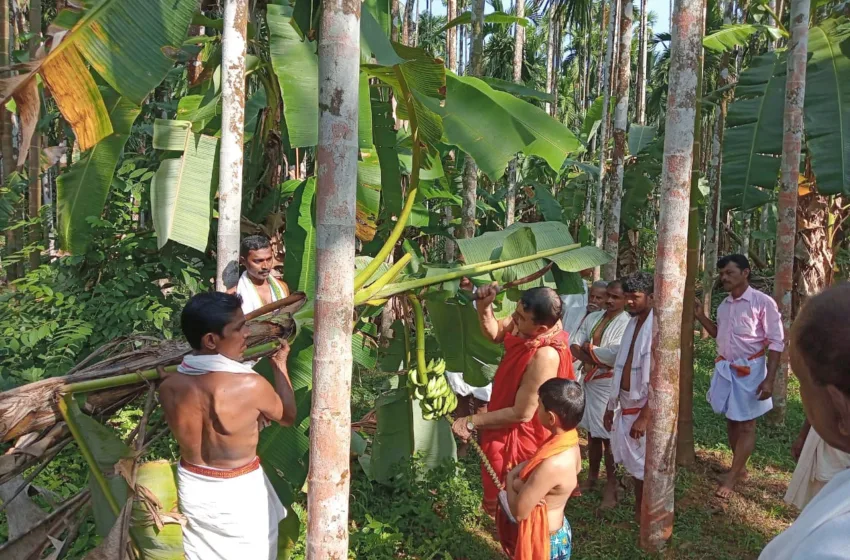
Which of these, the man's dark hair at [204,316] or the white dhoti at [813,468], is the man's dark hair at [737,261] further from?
the man's dark hair at [204,316]

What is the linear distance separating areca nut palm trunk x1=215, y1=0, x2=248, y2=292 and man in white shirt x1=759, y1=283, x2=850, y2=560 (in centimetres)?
297

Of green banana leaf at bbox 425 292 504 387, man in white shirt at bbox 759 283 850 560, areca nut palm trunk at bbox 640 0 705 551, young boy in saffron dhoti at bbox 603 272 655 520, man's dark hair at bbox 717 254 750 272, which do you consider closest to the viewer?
man in white shirt at bbox 759 283 850 560

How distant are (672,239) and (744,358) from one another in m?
2.21

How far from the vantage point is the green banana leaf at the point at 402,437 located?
4383mm

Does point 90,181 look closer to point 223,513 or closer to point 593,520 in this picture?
point 223,513

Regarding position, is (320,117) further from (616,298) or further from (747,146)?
(747,146)

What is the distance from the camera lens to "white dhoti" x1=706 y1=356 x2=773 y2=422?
5.32 meters

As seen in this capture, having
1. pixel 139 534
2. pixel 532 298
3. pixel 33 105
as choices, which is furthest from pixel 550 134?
pixel 139 534

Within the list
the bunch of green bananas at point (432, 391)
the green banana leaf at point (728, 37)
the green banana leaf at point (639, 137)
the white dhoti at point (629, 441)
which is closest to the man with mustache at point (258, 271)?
the bunch of green bananas at point (432, 391)

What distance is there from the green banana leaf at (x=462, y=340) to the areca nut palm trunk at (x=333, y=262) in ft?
6.29

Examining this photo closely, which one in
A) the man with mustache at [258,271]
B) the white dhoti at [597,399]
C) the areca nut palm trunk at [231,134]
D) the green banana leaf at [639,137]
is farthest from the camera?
the green banana leaf at [639,137]

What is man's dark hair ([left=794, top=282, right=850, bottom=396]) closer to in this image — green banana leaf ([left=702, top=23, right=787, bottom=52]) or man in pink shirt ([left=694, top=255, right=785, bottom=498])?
man in pink shirt ([left=694, top=255, right=785, bottom=498])

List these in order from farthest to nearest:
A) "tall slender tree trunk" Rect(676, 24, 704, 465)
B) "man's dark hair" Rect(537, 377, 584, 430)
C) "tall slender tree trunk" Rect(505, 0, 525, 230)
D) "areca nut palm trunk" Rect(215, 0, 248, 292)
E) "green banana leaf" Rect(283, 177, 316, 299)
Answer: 1. "tall slender tree trunk" Rect(505, 0, 525, 230)
2. "tall slender tree trunk" Rect(676, 24, 704, 465)
3. "green banana leaf" Rect(283, 177, 316, 299)
4. "areca nut palm trunk" Rect(215, 0, 248, 292)
5. "man's dark hair" Rect(537, 377, 584, 430)

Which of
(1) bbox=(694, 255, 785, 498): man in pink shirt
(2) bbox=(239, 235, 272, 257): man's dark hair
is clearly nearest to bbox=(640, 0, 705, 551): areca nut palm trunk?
(1) bbox=(694, 255, 785, 498): man in pink shirt
